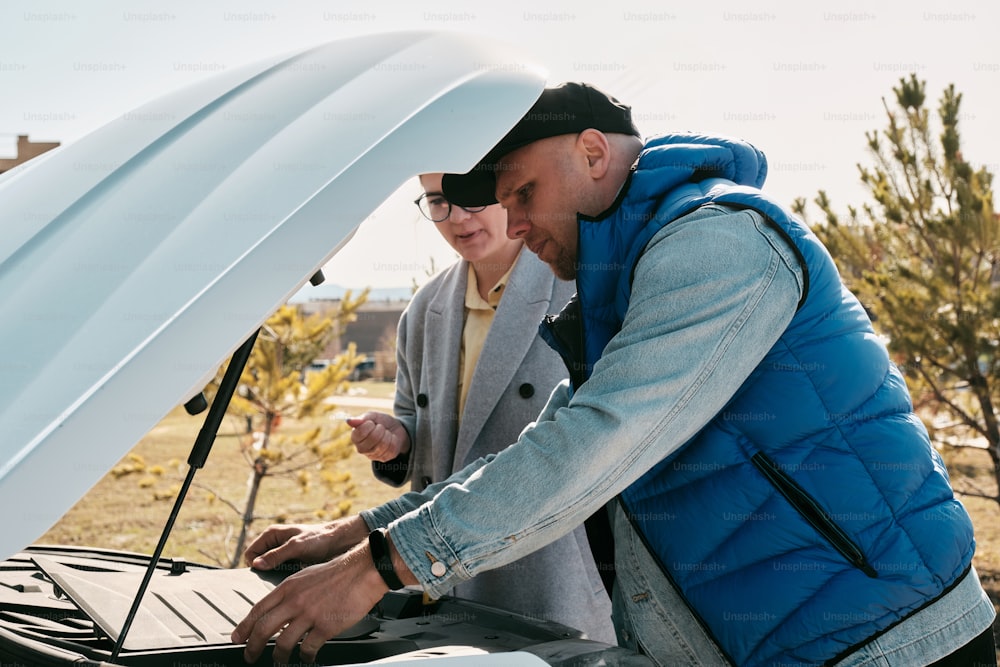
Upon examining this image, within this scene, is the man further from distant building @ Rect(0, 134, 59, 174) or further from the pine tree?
the pine tree

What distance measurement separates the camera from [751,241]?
1.30 metres

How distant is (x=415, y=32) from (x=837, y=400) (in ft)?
2.86

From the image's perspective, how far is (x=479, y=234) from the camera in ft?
8.78

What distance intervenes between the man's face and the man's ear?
0.8 inches

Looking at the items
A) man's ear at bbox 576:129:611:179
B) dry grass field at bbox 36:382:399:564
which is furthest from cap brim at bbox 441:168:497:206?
dry grass field at bbox 36:382:399:564

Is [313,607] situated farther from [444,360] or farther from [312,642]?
[444,360]

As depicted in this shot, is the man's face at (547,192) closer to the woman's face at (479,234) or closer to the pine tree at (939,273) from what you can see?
the woman's face at (479,234)

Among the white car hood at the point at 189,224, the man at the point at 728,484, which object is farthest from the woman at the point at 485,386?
the white car hood at the point at 189,224

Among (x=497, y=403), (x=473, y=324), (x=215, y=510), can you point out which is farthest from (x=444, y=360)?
(x=215, y=510)

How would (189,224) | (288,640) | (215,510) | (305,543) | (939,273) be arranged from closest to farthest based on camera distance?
1. (189,224)
2. (288,640)
3. (305,543)
4. (939,273)
5. (215,510)

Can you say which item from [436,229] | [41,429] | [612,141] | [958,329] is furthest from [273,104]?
[958,329]

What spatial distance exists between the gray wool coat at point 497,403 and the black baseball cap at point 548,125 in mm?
906

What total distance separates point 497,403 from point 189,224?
1.53 m

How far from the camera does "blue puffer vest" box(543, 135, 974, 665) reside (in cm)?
128
